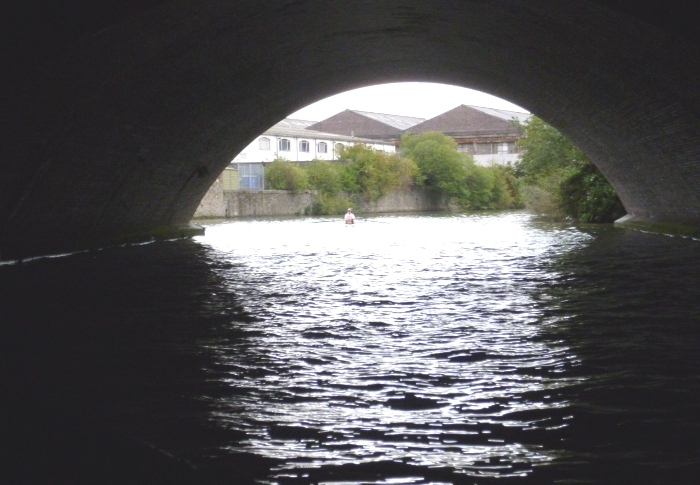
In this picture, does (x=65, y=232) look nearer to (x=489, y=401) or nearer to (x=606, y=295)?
(x=606, y=295)

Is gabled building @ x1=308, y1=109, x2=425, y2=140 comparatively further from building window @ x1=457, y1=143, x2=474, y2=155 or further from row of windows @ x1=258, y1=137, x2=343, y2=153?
row of windows @ x1=258, y1=137, x2=343, y2=153

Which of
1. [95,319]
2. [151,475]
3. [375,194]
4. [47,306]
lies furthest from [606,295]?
[375,194]

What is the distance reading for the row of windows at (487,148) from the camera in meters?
92.6

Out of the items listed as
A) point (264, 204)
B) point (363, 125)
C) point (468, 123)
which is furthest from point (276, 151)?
point (468, 123)

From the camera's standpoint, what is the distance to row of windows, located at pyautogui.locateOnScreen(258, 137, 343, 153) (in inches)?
2781

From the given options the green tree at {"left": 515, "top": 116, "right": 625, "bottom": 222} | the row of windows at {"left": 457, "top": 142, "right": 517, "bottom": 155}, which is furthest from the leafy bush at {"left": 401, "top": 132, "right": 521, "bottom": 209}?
the green tree at {"left": 515, "top": 116, "right": 625, "bottom": 222}

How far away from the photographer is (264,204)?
2164 inches

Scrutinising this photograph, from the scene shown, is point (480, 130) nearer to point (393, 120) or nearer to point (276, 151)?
point (393, 120)

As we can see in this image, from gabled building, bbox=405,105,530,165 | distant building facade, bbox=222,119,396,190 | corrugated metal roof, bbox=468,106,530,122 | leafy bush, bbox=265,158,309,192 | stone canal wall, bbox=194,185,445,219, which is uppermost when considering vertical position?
corrugated metal roof, bbox=468,106,530,122

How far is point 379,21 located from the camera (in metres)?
14.8

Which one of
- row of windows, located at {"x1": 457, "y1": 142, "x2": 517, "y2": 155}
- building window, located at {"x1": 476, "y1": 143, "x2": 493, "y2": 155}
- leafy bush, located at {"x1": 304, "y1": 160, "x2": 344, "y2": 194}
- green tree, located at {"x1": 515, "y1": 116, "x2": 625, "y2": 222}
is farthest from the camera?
building window, located at {"x1": 476, "y1": 143, "x2": 493, "y2": 155}

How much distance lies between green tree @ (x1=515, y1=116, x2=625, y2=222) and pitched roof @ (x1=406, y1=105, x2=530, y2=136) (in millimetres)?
53550

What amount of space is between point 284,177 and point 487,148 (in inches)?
1595

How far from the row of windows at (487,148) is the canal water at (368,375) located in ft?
265
